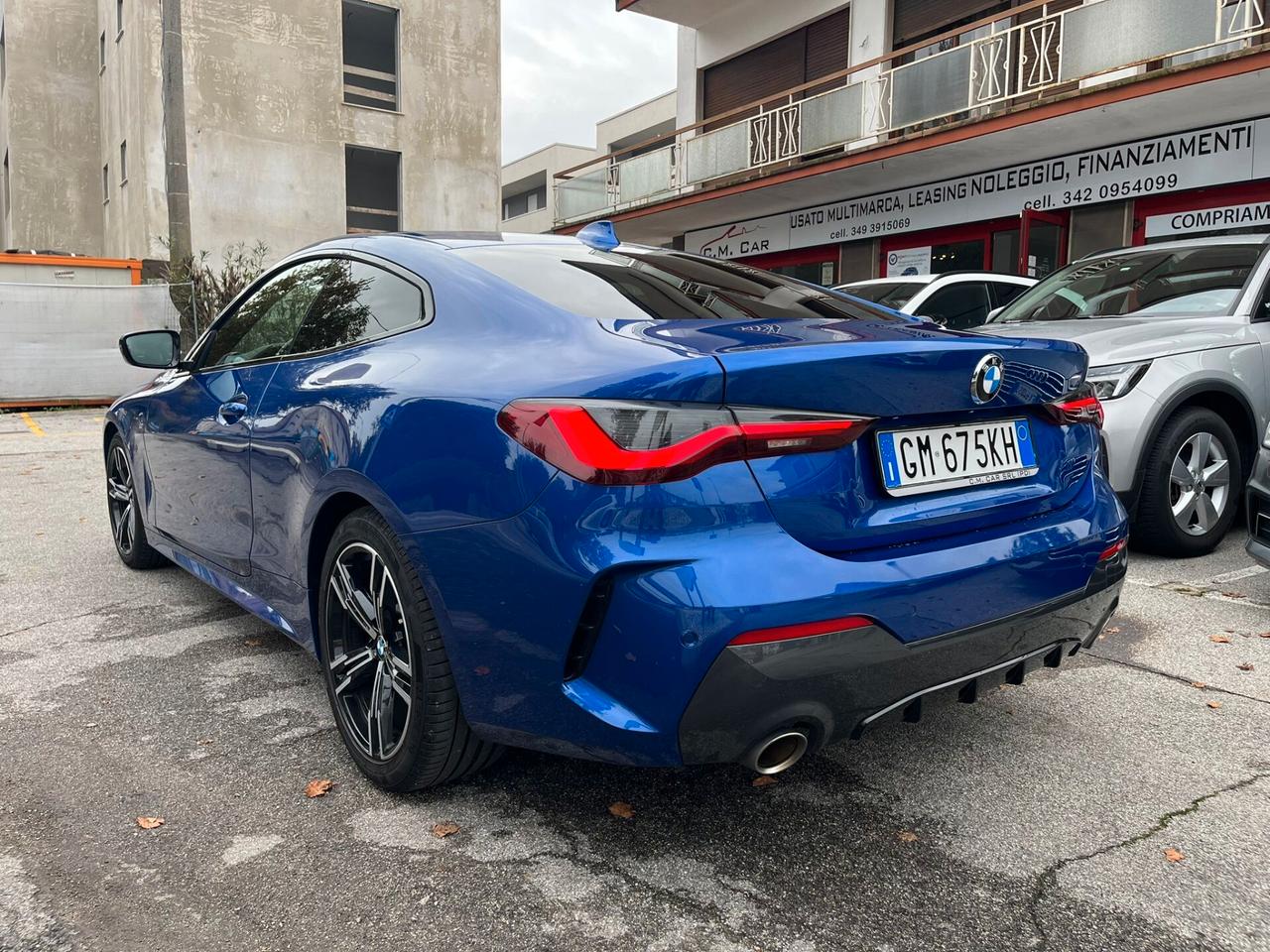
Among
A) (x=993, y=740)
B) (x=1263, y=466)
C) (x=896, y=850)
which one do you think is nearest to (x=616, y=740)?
(x=896, y=850)

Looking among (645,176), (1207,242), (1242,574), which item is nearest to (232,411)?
(1242,574)

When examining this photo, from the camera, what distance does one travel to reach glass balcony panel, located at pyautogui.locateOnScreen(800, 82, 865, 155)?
46.6 feet

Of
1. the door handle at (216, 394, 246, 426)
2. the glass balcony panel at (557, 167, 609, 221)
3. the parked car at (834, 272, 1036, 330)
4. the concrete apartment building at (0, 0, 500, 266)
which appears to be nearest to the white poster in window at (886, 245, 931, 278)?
the glass balcony panel at (557, 167, 609, 221)

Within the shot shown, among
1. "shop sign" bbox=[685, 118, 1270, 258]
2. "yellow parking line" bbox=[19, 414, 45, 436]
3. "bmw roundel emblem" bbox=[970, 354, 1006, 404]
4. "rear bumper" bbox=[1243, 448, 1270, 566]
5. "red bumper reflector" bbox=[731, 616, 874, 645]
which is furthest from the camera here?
"yellow parking line" bbox=[19, 414, 45, 436]

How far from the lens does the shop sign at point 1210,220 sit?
36.6 feet

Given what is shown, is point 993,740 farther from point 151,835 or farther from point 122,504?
point 122,504

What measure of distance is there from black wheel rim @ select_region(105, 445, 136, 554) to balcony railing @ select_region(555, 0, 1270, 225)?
10145mm

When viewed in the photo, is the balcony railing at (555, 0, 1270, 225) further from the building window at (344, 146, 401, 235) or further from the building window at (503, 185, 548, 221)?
the building window at (503, 185, 548, 221)

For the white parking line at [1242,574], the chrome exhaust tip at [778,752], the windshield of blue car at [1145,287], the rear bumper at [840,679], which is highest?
the windshield of blue car at [1145,287]

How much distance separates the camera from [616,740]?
80.2 inches

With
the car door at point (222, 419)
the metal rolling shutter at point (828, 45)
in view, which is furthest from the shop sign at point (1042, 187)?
the car door at point (222, 419)

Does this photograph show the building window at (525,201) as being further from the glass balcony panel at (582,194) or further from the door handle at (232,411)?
the door handle at (232,411)

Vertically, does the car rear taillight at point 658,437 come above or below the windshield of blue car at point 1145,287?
below

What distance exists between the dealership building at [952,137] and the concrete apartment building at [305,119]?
6.37 meters
